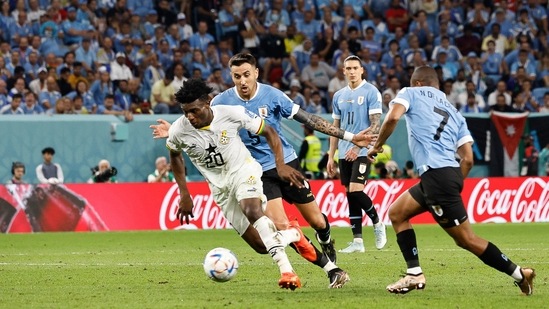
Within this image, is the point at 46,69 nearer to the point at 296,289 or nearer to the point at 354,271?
the point at 354,271

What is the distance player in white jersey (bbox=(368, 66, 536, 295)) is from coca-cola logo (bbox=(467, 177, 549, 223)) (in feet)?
42.2

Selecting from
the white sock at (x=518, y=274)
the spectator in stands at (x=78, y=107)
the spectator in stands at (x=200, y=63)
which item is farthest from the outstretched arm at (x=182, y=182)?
the spectator in stands at (x=200, y=63)

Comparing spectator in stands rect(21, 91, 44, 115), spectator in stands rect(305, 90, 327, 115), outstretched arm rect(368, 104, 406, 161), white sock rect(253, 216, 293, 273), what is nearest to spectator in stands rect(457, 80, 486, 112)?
spectator in stands rect(305, 90, 327, 115)

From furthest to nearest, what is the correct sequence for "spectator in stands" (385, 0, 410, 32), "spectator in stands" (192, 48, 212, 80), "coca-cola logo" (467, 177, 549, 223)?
1. "spectator in stands" (385, 0, 410, 32)
2. "spectator in stands" (192, 48, 212, 80)
3. "coca-cola logo" (467, 177, 549, 223)

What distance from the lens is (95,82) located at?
23.3 meters

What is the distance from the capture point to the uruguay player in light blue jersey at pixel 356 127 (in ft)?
49.3

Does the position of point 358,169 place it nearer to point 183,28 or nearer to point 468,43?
point 183,28

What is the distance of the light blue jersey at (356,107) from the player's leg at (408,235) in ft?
17.0

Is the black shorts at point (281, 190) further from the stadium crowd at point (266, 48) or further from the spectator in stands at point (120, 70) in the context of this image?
the spectator in stands at point (120, 70)

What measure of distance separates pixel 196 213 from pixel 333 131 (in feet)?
36.4

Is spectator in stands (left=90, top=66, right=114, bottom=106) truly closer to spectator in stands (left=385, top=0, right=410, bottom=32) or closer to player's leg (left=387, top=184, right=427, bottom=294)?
spectator in stands (left=385, top=0, right=410, bottom=32)

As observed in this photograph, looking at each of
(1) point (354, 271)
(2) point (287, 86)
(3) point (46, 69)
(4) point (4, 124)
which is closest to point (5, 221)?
(4) point (4, 124)

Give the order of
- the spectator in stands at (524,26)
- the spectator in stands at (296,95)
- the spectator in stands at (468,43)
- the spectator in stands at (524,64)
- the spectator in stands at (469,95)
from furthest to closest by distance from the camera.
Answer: the spectator in stands at (524,26) < the spectator in stands at (468,43) < the spectator in stands at (524,64) < the spectator in stands at (469,95) < the spectator in stands at (296,95)

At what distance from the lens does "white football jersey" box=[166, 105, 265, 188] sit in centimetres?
988
